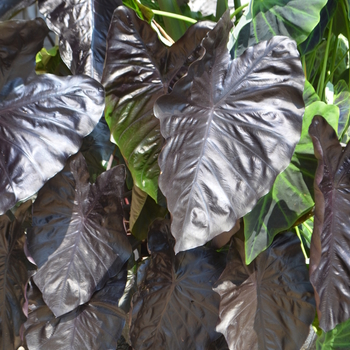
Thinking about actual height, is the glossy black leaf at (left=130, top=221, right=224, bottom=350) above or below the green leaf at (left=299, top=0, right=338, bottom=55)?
below

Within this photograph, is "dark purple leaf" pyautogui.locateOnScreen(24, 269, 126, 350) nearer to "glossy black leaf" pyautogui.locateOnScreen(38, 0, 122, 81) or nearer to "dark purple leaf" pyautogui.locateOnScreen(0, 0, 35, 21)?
"glossy black leaf" pyautogui.locateOnScreen(38, 0, 122, 81)

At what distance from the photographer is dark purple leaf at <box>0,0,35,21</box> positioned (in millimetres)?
938

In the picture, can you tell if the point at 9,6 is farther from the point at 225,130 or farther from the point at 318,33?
the point at 318,33

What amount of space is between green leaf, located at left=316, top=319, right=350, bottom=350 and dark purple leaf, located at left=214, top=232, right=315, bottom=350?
0.32 ft

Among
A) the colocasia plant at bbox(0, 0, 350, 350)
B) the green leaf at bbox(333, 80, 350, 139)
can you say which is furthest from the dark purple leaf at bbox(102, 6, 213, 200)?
the green leaf at bbox(333, 80, 350, 139)

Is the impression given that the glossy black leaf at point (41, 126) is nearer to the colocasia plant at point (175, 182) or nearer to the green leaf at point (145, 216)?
the colocasia plant at point (175, 182)

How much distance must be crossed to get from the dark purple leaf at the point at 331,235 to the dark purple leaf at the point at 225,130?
70 mm

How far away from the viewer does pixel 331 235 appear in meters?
0.72

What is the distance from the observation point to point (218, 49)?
73 cm

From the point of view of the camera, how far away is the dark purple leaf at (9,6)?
3.08 feet

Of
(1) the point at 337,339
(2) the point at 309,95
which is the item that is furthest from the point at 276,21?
(1) the point at 337,339

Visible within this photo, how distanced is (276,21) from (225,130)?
0.26 meters

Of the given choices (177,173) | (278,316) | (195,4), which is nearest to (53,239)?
(177,173)

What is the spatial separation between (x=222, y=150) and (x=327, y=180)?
7.9 inches
